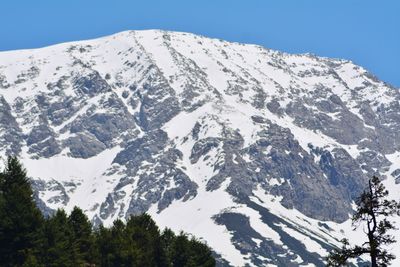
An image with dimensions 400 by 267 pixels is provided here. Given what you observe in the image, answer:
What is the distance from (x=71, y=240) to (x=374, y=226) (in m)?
60.6

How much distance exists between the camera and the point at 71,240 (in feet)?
391

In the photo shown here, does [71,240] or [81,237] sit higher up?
[81,237]

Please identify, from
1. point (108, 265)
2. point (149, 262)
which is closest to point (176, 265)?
point (149, 262)

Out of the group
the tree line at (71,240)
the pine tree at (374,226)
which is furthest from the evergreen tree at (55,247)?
the pine tree at (374,226)

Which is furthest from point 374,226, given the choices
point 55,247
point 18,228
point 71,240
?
point 71,240

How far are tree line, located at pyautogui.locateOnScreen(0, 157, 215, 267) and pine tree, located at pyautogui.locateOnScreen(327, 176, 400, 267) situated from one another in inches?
1574

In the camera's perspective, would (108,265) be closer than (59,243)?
No

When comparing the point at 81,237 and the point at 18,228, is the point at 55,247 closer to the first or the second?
the point at 18,228

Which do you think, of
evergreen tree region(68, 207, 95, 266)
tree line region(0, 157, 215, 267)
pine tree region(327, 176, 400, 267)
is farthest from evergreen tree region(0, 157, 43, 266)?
pine tree region(327, 176, 400, 267)

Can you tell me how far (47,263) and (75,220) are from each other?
2424 cm

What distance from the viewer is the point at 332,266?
6425cm

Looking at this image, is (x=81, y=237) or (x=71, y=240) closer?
(x=71, y=240)

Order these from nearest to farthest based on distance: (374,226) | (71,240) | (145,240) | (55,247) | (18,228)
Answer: (374,226)
(18,228)
(55,247)
(71,240)
(145,240)

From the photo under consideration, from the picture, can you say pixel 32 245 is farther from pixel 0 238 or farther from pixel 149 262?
pixel 149 262
